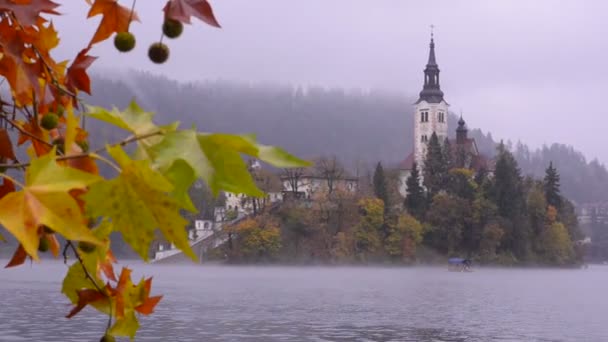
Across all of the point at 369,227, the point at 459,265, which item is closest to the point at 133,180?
the point at 459,265

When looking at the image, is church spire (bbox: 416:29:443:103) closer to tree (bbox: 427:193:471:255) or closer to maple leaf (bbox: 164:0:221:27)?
tree (bbox: 427:193:471:255)

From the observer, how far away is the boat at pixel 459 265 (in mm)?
71938

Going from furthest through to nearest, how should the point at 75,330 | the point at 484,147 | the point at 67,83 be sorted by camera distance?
1. the point at 484,147
2. the point at 75,330
3. the point at 67,83

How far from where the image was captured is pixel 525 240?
77.2 meters

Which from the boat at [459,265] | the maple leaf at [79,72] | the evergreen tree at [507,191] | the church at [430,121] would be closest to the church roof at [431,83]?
the church at [430,121]

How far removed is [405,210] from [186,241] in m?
79.0

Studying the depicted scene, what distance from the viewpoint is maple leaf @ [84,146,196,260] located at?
801 mm

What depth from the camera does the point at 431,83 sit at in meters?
107

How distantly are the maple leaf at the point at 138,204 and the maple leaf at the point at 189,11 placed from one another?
283 millimetres

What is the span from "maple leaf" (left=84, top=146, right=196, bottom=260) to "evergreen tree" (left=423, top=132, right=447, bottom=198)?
80.8 meters

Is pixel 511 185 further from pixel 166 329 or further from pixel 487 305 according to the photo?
pixel 166 329

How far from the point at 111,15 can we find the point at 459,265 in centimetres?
7318

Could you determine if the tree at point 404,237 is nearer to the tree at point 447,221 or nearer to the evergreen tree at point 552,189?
the tree at point 447,221

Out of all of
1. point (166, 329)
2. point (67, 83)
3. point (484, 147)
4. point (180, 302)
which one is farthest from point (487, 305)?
point (484, 147)
